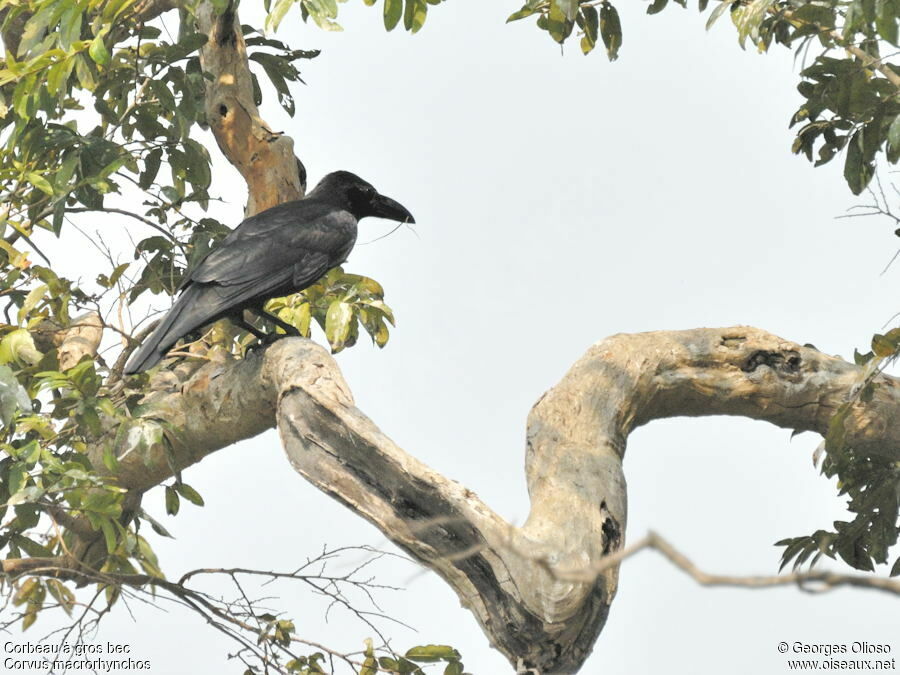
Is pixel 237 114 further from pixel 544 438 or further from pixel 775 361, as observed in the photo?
pixel 775 361

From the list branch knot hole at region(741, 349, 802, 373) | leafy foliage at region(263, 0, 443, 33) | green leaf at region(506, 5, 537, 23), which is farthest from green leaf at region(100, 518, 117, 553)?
green leaf at region(506, 5, 537, 23)

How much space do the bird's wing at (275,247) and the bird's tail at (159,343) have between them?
0.19 metres

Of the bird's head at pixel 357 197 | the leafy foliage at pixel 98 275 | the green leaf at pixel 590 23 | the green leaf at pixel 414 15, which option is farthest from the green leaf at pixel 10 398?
the green leaf at pixel 590 23

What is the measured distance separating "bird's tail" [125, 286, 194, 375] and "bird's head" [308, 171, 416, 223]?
1317 mm

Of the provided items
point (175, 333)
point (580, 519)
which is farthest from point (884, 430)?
point (175, 333)

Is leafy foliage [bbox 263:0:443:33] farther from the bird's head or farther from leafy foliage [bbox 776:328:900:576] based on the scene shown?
leafy foliage [bbox 776:328:900:576]

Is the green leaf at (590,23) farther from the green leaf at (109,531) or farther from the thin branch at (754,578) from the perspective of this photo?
the thin branch at (754,578)

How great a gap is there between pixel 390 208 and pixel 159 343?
193 cm

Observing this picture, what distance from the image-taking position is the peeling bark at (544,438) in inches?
119

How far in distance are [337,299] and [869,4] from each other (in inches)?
91.8

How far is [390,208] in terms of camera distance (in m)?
5.93

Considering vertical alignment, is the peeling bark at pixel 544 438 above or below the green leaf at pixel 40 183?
below

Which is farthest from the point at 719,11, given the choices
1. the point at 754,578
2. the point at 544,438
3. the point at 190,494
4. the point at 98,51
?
the point at 754,578

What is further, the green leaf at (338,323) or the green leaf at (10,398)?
the green leaf at (338,323)
